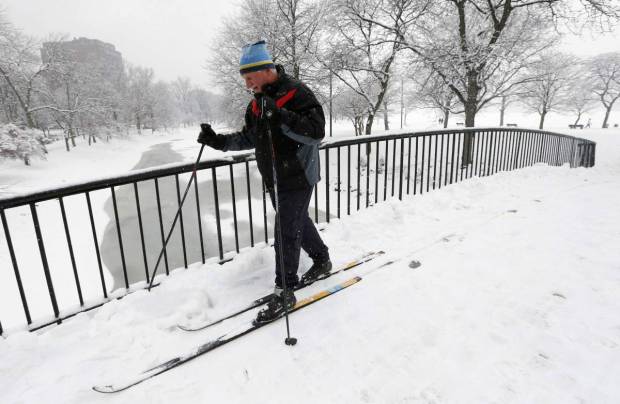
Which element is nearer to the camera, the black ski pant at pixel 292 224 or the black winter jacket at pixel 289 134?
the black winter jacket at pixel 289 134

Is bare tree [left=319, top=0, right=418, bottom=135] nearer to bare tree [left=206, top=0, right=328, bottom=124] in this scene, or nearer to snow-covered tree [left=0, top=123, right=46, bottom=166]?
bare tree [left=206, top=0, right=328, bottom=124]

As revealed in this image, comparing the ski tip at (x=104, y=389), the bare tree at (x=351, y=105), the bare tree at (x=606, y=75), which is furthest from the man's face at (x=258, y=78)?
the bare tree at (x=606, y=75)

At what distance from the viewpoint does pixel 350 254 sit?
134 inches

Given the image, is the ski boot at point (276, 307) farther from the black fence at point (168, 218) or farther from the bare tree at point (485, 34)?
the bare tree at point (485, 34)

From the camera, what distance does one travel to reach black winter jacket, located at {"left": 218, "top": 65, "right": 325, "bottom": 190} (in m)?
2.23

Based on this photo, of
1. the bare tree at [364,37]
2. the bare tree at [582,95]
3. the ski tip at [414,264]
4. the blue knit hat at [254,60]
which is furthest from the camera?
the bare tree at [582,95]

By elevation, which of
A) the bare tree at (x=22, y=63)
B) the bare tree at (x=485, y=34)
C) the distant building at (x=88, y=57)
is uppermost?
the distant building at (x=88, y=57)

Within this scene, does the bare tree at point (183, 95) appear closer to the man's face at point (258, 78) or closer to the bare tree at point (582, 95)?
the bare tree at point (582, 95)

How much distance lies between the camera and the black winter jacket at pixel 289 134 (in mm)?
2229

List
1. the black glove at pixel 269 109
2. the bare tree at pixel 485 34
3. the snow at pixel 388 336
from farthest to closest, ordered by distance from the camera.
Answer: the bare tree at pixel 485 34 → the black glove at pixel 269 109 → the snow at pixel 388 336

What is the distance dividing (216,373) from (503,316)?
1.95 m

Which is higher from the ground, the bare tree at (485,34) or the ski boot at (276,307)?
the bare tree at (485,34)

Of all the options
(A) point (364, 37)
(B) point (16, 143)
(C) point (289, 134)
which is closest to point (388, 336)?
(C) point (289, 134)

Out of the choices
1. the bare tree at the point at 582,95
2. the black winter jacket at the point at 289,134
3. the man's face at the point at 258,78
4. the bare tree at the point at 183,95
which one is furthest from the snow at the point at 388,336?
the bare tree at the point at 183,95
